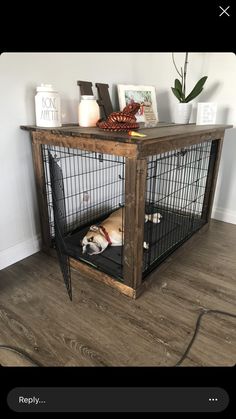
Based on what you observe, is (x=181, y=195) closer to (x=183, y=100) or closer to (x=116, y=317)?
(x=183, y=100)

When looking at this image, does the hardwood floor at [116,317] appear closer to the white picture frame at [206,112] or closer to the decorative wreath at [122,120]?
the decorative wreath at [122,120]

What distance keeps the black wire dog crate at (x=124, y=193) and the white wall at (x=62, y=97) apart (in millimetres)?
108

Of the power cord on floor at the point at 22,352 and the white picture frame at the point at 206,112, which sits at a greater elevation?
the white picture frame at the point at 206,112

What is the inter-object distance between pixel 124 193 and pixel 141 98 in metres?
1.17

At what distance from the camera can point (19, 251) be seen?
1.71 metres

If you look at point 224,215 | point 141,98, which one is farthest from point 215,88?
point 224,215

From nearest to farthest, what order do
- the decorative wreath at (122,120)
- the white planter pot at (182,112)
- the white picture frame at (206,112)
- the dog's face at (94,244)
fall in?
the decorative wreath at (122,120) < the dog's face at (94,244) < the white picture frame at (206,112) < the white planter pot at (182,112)

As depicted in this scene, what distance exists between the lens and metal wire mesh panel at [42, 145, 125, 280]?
1597mm

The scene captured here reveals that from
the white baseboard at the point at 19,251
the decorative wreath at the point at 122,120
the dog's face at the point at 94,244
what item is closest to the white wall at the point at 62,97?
the white baseboard at the point at 19,251

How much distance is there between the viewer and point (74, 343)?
1.14 m

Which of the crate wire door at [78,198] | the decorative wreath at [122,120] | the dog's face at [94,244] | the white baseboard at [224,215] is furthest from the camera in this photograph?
the white baseboard at [224,215]

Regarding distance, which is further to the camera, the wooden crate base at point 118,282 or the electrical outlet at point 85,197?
the electrical outlet at point 85,197

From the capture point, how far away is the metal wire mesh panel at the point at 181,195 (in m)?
1.93
